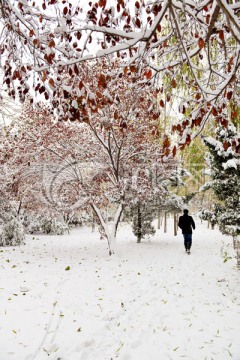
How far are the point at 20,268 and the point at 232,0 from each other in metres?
9.01

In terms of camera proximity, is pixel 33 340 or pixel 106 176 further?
pixel 106 176

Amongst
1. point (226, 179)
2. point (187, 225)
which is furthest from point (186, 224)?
point (226, 179)

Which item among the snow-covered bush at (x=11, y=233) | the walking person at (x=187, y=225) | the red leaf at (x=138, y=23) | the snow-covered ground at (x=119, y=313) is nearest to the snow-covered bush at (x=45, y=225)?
the snow-covered bush at (x=11, y=233)

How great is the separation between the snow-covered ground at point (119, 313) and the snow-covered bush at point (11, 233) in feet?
18.7

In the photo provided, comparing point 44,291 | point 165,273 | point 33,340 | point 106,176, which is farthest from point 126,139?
point 33,340

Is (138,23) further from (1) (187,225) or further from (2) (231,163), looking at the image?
(1) (187,225)

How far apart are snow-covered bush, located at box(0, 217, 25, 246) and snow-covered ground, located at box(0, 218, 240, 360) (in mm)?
5689

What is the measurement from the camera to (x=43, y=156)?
11.8 m

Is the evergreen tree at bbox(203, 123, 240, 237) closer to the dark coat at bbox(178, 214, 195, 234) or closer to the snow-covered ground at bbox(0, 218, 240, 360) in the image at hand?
the dark coat at bbox(178, 214, 195, 234)

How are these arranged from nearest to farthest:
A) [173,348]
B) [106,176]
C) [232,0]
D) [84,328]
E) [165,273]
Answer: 1. [173,348]
2. [84,328]
3. [232,0]
4. [165,273]
5. [106,176]

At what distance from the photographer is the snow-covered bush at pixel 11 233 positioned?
14523 mm

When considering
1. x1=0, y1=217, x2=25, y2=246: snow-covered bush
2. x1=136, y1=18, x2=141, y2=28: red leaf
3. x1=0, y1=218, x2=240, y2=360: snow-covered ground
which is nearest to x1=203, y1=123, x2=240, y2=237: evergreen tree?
x1=0, y1=218, x2=240, y2=360: snow-covered ground

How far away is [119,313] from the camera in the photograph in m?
5.12

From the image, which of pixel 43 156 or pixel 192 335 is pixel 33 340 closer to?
pixel 192 335
